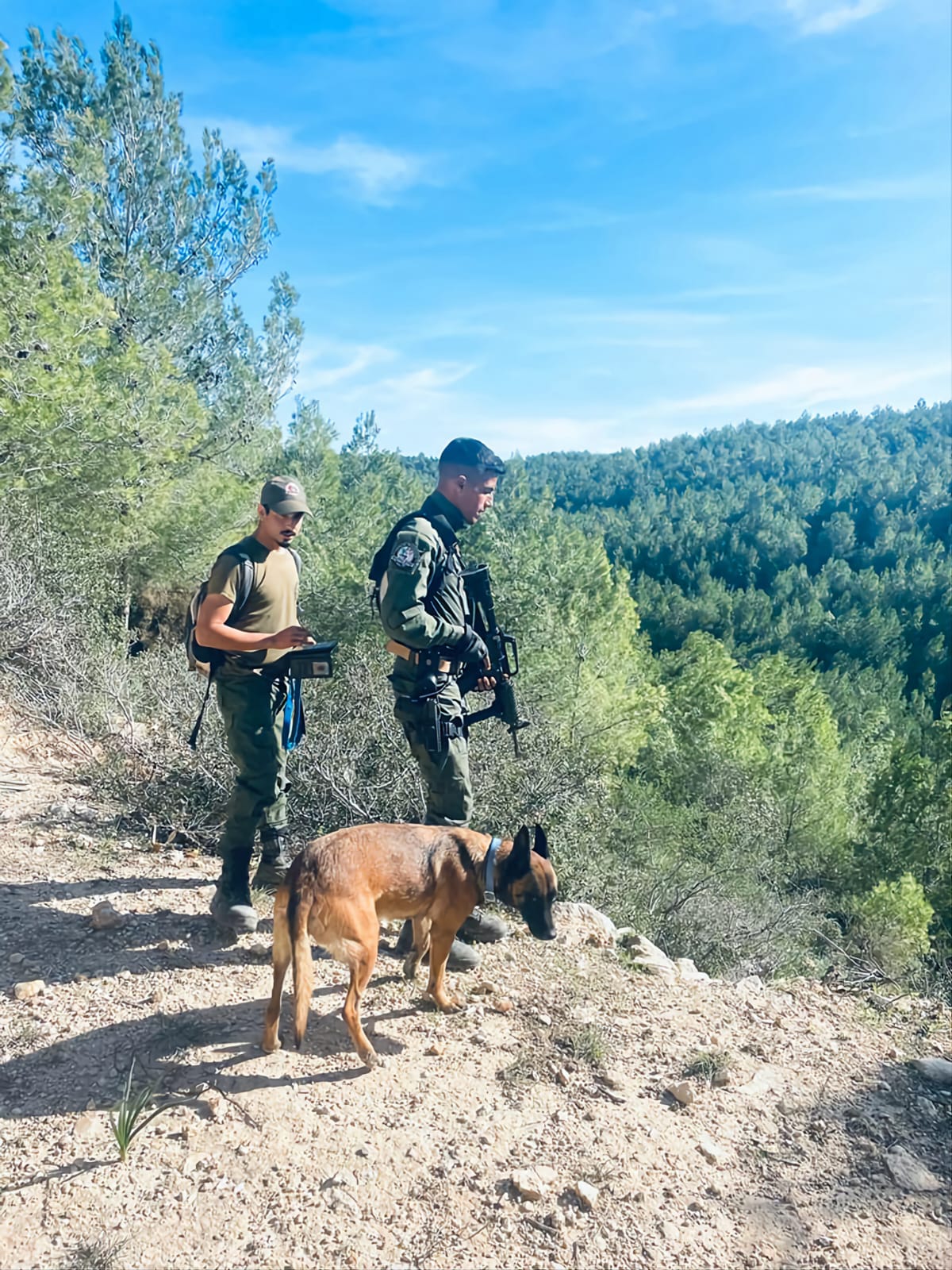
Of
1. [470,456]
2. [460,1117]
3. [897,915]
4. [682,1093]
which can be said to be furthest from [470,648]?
[897,915]

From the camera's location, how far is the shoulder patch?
11.3 ft

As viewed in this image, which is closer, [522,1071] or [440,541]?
[522,1071]

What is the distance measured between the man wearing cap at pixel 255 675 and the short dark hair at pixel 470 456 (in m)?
0.72

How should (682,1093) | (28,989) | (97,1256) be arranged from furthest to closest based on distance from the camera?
(28,989)
(682,1093)
(97,1256)

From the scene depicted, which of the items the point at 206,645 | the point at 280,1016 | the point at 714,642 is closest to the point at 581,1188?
the point at 280,1016

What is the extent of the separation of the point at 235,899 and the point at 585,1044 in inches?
68.1

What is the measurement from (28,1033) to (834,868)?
21.8m

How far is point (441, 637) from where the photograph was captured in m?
3.52

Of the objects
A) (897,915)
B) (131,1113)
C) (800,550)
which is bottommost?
(897,915)

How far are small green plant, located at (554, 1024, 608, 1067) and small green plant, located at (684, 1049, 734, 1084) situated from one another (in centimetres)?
34

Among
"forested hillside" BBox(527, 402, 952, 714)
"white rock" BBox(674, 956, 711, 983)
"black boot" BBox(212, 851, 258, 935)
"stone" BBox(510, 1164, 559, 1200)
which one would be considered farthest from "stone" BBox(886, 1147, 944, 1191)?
"forested hillside" BBox(527, 402, 952, 714)

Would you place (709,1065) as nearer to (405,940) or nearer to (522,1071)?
(522,1071)

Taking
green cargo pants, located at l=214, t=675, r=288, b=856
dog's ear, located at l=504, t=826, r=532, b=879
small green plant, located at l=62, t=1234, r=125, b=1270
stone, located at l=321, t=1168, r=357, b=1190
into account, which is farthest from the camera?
green cargo pants, located at l=214, t=675, r=288, b=856

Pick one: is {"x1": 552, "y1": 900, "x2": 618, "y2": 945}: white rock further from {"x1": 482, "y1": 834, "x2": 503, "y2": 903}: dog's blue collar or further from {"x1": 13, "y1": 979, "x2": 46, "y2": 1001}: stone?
{"x1": 13, "y1": 979, "x2": 46, "y2": 1001}: stone
